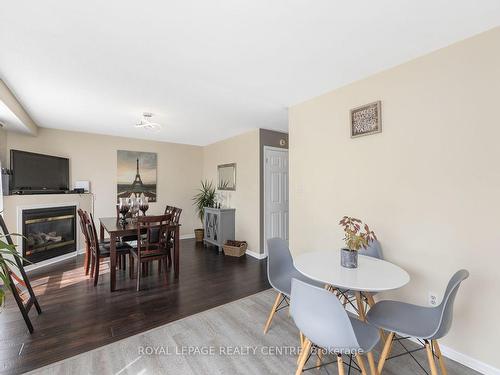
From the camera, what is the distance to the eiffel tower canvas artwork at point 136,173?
5113 millimetres

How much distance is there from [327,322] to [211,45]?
2021mm

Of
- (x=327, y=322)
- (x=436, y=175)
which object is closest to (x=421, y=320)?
(x=327, y=322)

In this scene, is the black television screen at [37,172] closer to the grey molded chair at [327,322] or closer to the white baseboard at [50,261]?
the white baseboard at [50,261]

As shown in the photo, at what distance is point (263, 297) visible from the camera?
2.87 meters

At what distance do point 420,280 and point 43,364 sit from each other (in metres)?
2.99

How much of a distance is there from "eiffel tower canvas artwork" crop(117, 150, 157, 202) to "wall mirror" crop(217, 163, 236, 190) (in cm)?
151

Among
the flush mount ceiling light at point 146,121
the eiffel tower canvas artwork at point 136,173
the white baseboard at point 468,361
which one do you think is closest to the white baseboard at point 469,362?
the white baseboard at point 468,361

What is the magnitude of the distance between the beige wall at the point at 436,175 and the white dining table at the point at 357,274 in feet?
1.35

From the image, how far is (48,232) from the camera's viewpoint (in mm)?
3979

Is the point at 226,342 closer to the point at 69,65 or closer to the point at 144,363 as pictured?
the point at 144,363

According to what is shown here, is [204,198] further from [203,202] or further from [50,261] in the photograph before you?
[50,261]

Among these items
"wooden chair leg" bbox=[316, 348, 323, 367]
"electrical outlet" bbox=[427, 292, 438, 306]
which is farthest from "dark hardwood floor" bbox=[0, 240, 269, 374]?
"electrical outlet" bbox=[427, 292, 438, 306]

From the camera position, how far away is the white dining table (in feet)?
4.93

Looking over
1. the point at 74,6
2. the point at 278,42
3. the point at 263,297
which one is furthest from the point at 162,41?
the point at 263,297
